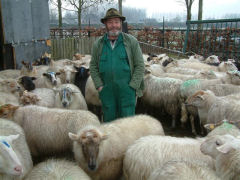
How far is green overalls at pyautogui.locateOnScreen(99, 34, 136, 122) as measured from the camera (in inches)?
148

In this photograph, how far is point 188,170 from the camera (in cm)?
212

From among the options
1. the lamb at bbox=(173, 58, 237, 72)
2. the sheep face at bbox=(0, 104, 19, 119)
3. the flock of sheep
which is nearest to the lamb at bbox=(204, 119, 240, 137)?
the flock of sheep

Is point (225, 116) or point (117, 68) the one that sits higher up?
point (117, 68)

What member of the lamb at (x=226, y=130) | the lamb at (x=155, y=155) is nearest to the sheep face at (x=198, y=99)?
the lamb at (x=226, y=130)

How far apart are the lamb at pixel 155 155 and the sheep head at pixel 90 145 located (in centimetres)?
38

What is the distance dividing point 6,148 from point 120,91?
6.53ft

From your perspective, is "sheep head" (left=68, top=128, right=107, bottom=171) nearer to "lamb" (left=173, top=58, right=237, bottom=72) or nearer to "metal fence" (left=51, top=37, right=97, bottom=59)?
"lamb" (left=173, top=58, right=237, bottom=72)

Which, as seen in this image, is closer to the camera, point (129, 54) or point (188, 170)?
point (188, 170)

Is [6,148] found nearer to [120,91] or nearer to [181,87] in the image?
[120,91]

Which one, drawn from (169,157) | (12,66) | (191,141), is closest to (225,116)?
(191,141)

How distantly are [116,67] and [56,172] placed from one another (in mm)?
1843

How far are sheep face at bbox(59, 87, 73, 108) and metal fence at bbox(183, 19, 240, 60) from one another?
25.9 feet

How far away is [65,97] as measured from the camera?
15.1 ft

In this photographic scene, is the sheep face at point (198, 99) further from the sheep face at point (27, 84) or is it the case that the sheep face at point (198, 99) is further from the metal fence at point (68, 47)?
the metal fence at point (68, 47)
